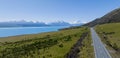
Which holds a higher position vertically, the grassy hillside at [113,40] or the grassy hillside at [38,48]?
the grassy hillside at [38,48]

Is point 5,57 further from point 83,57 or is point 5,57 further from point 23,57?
point 83,57

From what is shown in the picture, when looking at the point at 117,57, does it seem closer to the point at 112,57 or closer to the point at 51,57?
the point at 112,57

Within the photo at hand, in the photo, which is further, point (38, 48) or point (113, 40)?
point (113, 40)

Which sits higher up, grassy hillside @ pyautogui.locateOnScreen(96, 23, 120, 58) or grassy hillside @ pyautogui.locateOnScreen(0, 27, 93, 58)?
grassy hillside @ pyautogui.locateOnScreen(0, 27, 93, 58)

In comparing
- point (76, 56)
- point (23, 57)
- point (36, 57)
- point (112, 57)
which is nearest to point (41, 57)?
point (36, 57)

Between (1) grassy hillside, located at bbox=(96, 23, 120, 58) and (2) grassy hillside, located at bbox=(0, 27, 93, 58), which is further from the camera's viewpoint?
(1) grassy hillside, located at bbox=(96, 23, 120, 58)

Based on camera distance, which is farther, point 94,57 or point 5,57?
point 5,57

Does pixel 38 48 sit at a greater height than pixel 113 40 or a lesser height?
greater

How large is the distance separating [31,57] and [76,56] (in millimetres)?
7643

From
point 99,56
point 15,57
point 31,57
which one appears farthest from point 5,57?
point 99,56

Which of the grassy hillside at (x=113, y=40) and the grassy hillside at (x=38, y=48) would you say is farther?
the grassy hillside at (x=113, y=40)

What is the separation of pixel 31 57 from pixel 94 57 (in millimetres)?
10591

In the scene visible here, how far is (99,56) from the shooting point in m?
35.0

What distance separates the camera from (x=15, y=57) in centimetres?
3672
